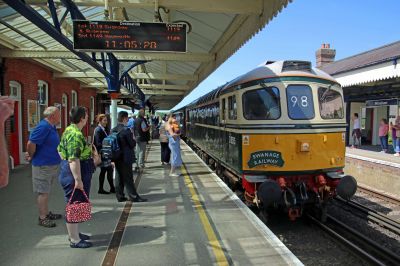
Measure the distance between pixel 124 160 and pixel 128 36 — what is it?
222 centimetres

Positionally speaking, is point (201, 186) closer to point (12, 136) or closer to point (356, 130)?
point (12, 136)

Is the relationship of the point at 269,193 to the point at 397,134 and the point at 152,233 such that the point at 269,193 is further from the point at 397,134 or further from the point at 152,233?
the point at 397,134

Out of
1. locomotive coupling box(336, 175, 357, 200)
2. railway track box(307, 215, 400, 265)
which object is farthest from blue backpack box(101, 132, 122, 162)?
railway track box(307, 215, 400, 265)

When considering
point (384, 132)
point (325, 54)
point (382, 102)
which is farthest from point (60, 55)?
point (325, 54)

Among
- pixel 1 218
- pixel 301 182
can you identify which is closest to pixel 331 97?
pixel 301 182

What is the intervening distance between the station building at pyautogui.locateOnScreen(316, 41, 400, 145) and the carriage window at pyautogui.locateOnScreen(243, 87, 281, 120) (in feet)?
20.8

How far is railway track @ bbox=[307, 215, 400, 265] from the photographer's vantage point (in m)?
5.68

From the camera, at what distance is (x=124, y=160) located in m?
6.54

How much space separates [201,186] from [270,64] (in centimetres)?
306

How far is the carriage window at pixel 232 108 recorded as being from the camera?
7384 mm

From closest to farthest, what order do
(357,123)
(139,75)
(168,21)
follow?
1. (168,21)
2. (357,123)
3. (139,75)

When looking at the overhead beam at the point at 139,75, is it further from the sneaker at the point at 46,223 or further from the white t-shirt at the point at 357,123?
the sneaker at the point at 46,223

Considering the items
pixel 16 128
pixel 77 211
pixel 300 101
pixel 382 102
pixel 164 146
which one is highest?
pixel 382 102

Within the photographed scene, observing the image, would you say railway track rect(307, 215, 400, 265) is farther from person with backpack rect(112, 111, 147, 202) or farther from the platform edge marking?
person with backpack rect(112, 111, 147, 202)
